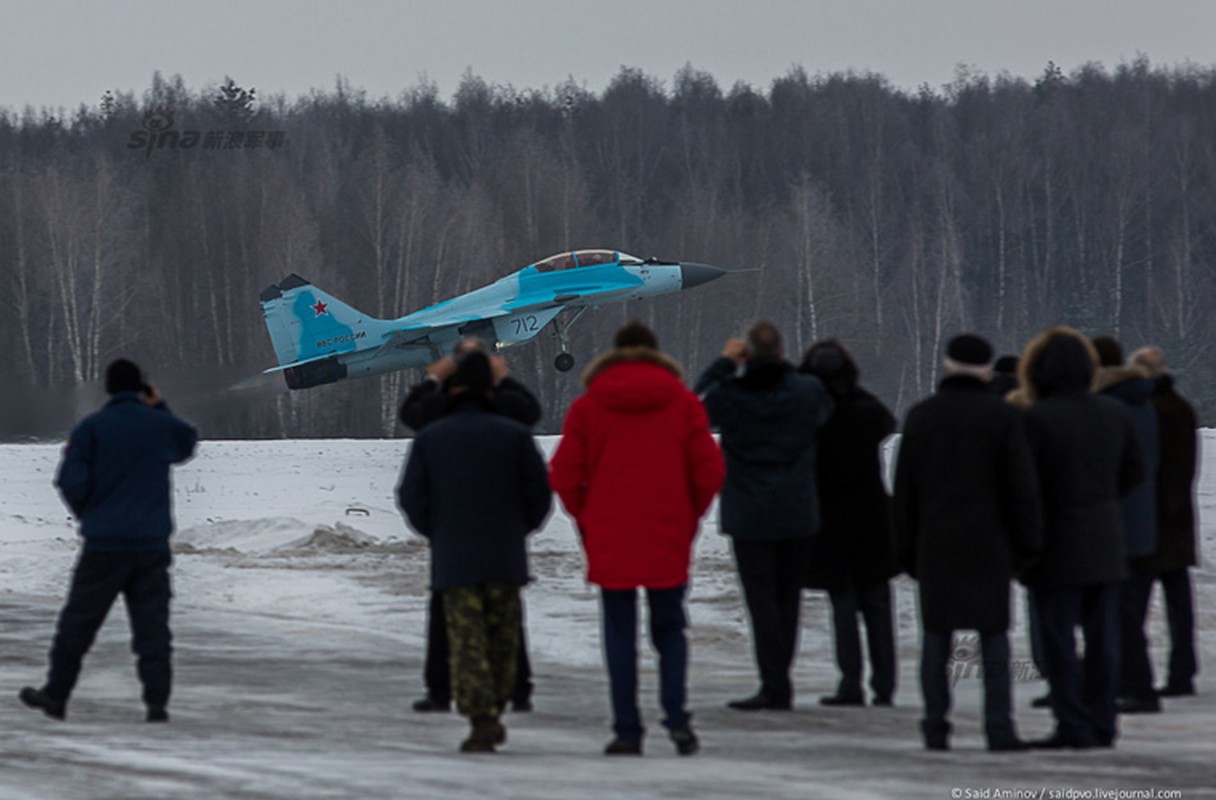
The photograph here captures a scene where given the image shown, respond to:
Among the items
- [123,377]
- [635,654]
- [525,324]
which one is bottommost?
[635,654]

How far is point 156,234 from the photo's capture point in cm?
7081

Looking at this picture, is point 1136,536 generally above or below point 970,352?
below

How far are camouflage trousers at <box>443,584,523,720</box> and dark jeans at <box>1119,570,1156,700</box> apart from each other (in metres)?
2.70

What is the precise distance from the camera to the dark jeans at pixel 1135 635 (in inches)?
339

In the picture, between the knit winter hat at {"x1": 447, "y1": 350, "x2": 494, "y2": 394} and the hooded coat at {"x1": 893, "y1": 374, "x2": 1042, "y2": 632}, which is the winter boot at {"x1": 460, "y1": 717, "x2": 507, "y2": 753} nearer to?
the knit winter hat at {"x1": 447, "y1": 350, "x2": 494, "y2": 394}

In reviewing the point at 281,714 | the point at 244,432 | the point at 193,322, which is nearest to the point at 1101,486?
the point at 281,714

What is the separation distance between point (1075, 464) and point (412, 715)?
10.4 ft

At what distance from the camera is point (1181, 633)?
9062mm

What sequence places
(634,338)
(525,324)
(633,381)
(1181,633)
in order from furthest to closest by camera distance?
(525,324) → (1181,633) → (634,338) → (633,381)

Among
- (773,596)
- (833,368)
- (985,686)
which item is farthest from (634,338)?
(985,686)

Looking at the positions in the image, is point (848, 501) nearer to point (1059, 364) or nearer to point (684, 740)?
point (1059, 364)

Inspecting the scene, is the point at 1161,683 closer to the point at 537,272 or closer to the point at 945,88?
the point at 537,272

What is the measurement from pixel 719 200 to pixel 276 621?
70.3 meters

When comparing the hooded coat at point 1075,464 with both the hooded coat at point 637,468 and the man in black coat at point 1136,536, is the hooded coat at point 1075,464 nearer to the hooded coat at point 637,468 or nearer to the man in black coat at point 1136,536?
the man in black coat at point 1136,536
